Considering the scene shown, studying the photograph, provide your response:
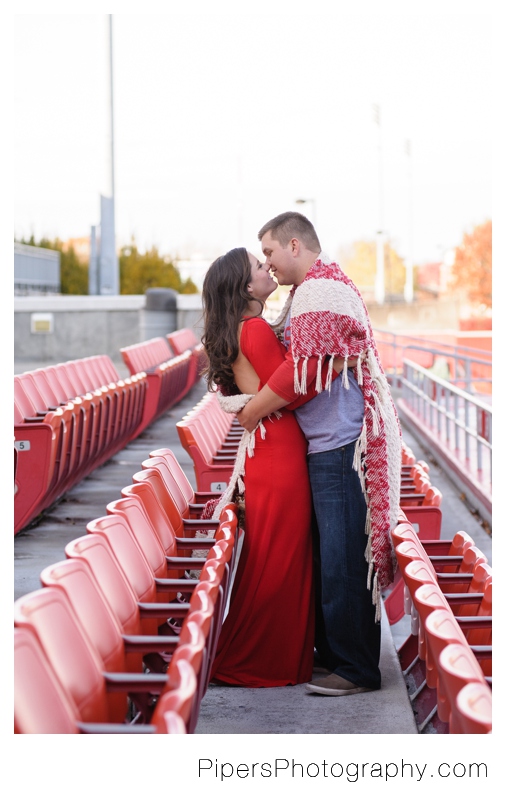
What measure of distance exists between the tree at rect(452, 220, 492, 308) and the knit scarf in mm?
55866

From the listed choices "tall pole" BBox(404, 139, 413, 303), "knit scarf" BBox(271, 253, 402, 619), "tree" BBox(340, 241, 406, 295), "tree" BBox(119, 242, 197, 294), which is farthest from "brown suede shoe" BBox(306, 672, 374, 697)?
"tree" BBox(340, 241, 406, 295)

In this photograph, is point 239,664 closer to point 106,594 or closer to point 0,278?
point 106,594

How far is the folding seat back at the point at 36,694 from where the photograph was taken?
1633mm

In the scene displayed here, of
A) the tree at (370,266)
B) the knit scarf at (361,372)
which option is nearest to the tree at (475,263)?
the tree at (370,266)

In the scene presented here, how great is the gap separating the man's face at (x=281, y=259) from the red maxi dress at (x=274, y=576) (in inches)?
10.1

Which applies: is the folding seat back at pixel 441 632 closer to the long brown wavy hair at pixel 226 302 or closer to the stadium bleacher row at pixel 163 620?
the stadium bleacher row at pixel 163 620

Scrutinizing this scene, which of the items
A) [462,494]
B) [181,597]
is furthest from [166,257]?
[181,597]

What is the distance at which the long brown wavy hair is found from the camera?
3018mm

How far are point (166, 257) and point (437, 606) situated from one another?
907 inches

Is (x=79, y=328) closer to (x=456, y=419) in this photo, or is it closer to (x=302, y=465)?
(x=456, y=419)

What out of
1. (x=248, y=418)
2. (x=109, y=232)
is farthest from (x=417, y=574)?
(x=109, y=232)

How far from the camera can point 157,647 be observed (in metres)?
2.19

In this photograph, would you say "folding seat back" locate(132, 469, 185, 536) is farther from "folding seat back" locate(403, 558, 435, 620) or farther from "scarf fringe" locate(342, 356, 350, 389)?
"folding seat back" locate(403, 558, 435, 620)

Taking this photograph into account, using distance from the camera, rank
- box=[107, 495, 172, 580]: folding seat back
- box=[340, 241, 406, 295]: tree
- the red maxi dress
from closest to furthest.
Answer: box=[107, 495, 172, 580]: folding seat back < the red maxi dress < box=[340, 241, 406, 295]: tree
